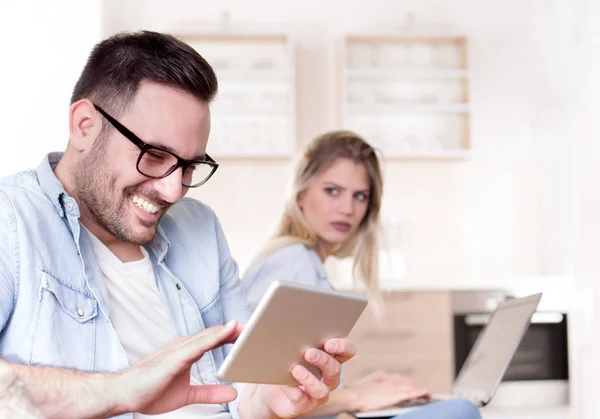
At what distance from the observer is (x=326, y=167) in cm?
275

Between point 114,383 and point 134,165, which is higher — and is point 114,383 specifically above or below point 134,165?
below

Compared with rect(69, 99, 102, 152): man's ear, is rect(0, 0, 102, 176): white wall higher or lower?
higher

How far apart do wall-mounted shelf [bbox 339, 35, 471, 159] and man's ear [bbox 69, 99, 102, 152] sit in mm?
3318

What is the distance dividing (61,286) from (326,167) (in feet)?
4.87

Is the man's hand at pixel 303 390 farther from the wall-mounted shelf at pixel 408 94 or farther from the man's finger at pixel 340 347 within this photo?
the wall-mounted shelf at pixel 408 94

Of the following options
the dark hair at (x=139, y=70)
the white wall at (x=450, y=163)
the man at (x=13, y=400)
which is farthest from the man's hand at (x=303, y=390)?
the white wall at (x=450, y=163)

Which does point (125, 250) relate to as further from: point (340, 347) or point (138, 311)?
point (340, 347)

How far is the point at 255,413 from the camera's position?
60.3 inches

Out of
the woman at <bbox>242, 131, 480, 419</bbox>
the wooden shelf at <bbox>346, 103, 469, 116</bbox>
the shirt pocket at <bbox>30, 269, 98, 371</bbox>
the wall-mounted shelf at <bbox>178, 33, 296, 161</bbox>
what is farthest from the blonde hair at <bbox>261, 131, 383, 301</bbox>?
the wooden shelf at <bbox>346, 103, 469, 116</bbox>

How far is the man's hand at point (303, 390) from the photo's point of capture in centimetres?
130

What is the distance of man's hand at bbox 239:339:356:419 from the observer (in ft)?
4.26

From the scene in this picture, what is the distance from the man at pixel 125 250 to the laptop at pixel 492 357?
529mm

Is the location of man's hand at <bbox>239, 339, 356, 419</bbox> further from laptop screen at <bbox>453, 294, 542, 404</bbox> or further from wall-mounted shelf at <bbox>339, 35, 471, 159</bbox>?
wall-mounted shelf at <bbox>339, 35, 471, 159</bbox>

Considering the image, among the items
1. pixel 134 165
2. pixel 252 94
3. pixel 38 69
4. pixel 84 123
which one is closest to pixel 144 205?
pixel 134 165
